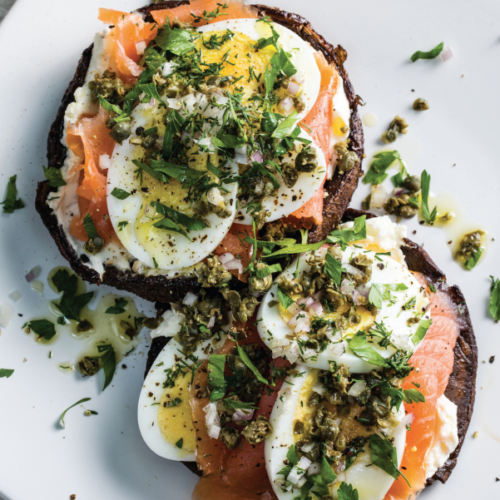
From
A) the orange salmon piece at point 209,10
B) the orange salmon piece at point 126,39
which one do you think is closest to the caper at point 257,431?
the orange salmon piece at point 126,39

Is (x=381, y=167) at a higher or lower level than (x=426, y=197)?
higher

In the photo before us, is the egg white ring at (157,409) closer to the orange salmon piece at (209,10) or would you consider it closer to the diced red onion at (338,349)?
the diced red onion at (338,349)

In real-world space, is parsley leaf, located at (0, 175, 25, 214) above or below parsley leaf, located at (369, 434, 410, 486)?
above

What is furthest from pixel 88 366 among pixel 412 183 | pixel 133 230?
pixel 412 183

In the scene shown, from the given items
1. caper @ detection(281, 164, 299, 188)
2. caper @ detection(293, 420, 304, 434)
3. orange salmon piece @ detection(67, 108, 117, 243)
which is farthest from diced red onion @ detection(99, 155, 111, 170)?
caper @ detection(293, 420, 304, 434)

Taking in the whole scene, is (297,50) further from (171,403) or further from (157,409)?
(157,409)

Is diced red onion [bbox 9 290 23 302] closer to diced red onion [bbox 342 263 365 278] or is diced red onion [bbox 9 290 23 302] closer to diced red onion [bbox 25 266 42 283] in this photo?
diced red onion [bbox 25 266 42 283]
